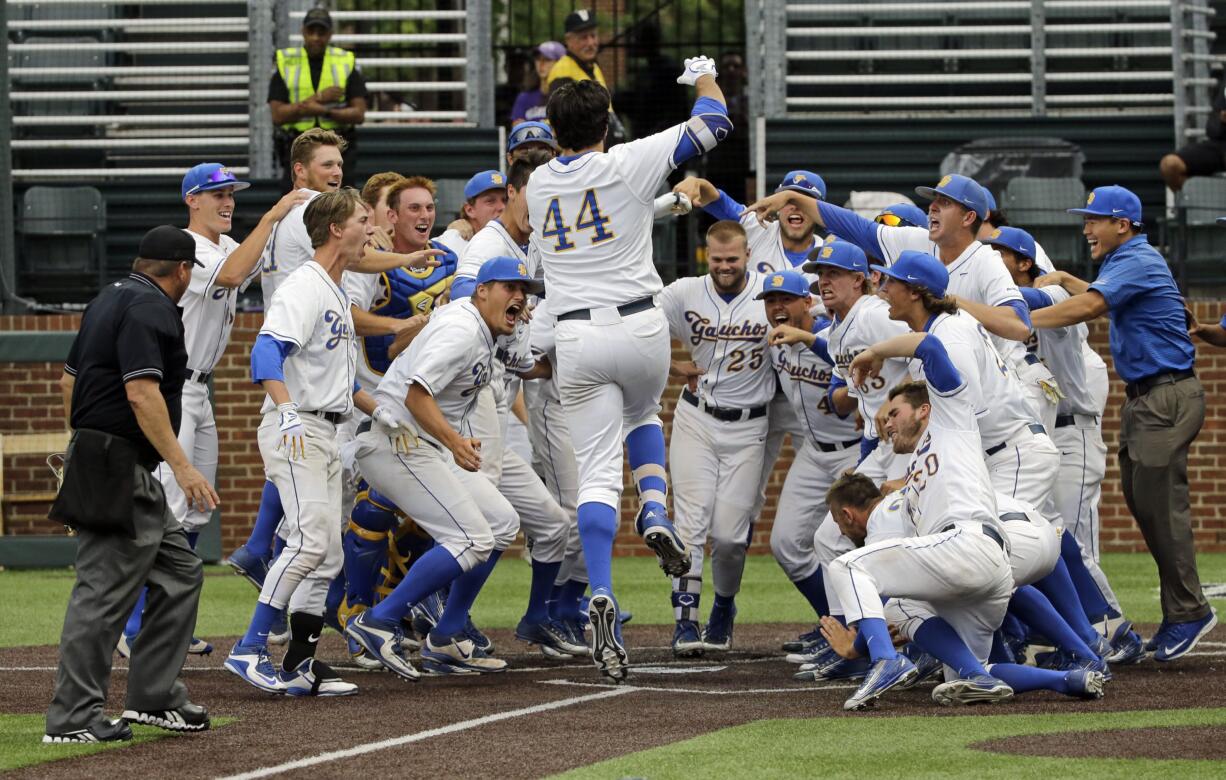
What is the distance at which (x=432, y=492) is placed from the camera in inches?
311

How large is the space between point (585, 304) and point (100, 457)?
2315 millimetres

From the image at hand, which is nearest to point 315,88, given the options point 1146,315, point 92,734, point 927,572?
point 1146,315

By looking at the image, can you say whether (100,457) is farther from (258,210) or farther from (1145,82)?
(1145,82)

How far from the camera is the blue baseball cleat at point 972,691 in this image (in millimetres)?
6977

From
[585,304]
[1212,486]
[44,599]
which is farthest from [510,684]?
[1212,486]

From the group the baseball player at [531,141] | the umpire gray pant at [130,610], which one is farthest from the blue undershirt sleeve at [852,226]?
the umpire gray pant at [130,610]

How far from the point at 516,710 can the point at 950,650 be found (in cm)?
170

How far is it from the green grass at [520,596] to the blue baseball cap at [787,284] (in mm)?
2482

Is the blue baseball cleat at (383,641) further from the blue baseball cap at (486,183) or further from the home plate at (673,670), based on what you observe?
the blue baseball cap at (486,183)

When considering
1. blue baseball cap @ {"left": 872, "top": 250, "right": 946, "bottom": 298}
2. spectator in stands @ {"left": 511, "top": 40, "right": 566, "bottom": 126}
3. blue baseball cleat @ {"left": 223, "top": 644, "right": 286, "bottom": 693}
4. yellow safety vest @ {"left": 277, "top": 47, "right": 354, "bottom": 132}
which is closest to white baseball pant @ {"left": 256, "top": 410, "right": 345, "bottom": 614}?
blue baseball cleat @ {"left": 223, "top": 644, "right": 286, "bottom": 693}

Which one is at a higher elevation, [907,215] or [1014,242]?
[907,215]

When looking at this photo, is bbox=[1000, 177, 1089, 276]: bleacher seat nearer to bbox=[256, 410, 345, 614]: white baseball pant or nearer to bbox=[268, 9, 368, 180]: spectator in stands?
bbox=[268, 9, 368, 180]: spectator in stands

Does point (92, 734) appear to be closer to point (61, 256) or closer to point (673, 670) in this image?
point (673, 670)

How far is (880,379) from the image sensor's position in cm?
832
